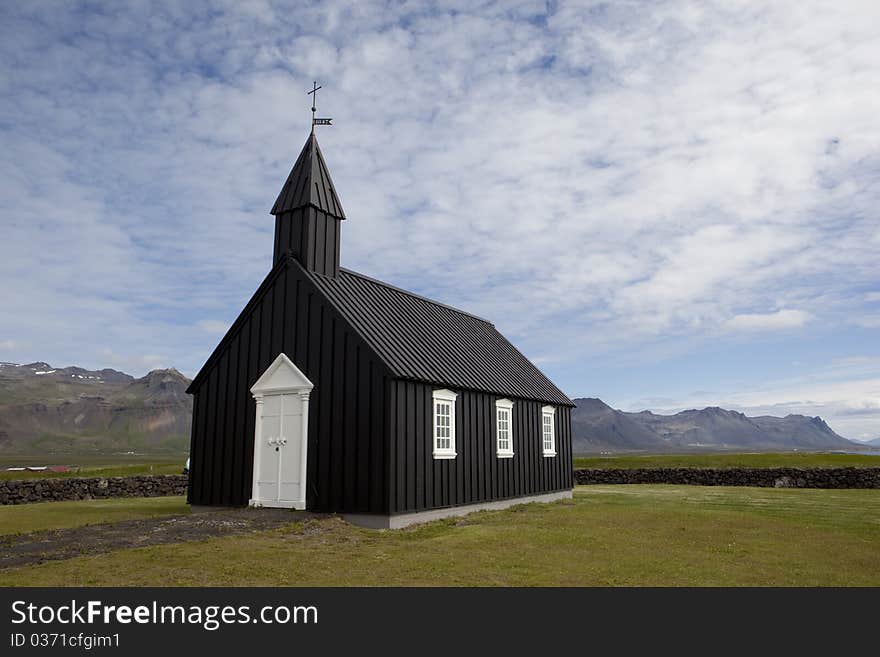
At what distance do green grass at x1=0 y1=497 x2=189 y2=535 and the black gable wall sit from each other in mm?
2336

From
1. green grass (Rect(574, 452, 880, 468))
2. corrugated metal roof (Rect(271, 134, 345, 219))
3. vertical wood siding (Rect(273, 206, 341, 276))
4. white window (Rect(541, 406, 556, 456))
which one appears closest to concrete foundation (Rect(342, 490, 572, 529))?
white window (Rect(541, 406, 556, 456))

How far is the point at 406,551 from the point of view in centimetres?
1230

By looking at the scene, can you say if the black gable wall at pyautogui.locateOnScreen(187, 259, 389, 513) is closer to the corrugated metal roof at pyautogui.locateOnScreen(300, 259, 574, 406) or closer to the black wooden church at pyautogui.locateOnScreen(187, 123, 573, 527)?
the black wooden church at pyautogui.locateOnScreen(187, 123, 573, 527)

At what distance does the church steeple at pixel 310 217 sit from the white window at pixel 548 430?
32.4 feet

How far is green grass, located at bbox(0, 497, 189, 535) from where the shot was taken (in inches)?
667

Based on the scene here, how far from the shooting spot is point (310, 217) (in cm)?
1889

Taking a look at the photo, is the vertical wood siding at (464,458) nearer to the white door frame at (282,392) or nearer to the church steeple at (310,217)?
the white door frame at (282,392)

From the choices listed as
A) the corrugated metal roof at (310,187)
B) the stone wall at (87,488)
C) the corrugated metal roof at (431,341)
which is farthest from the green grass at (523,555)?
the stone wall at (87,488)

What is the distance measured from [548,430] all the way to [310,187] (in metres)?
12.6

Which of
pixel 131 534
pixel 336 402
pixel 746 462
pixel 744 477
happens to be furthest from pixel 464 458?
pixel 746 462

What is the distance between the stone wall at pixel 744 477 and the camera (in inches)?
1313

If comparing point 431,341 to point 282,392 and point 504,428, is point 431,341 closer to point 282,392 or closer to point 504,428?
point 504,428

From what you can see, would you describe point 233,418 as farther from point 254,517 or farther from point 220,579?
point 220,579
